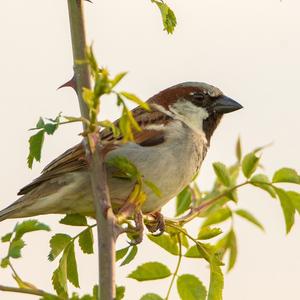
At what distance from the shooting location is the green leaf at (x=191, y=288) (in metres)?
1.75

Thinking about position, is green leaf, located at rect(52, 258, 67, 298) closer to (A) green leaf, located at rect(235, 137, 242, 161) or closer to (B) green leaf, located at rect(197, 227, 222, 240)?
(B) green leaf, located at rect(197, 227, 222, 240)

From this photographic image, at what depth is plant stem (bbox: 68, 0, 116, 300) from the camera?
1293mm

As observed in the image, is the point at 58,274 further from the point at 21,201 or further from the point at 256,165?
the point at 21,201

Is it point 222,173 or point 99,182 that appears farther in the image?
point 222,173

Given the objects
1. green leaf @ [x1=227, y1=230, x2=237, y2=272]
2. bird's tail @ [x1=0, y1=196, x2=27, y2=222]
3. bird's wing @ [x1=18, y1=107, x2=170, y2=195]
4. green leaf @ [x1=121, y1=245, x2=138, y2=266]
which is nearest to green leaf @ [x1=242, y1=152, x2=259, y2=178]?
green leaf @ [x1=227, y1=230, x2=237, y2=272]

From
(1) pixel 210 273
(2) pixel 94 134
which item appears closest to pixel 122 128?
(2) pixel 94 134

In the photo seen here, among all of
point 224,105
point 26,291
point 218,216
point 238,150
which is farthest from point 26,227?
point 224,105

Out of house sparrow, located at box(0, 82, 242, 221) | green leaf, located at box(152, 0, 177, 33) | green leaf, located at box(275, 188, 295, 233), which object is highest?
green leaf, located at box(152, 0, 177, 33)

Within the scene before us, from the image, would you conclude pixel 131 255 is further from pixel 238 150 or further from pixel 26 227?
pixel 26 227

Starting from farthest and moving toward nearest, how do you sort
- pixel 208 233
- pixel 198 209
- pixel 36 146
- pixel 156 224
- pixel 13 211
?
pixel 13 211 < pixel 156 224 < pixel 208 233 < pixel 198 209 < pixel 36 146

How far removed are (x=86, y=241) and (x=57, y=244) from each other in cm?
10

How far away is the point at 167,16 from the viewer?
6.47 ft

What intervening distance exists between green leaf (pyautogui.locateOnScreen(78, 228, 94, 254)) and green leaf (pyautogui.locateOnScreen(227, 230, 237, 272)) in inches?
19.0

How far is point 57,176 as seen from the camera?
2.86 meters
